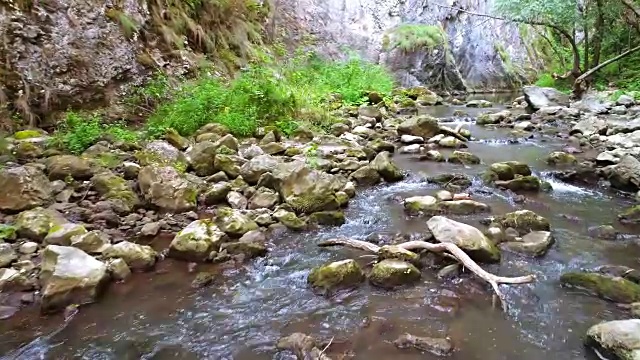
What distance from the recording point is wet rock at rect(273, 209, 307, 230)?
14.3 ft

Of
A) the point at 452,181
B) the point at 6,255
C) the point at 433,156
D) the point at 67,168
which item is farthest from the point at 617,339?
the point at 67,168

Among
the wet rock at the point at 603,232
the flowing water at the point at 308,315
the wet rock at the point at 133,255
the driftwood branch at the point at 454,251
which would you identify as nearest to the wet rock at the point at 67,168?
the wet rock at the point at 133,255

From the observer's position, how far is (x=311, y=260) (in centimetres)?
375

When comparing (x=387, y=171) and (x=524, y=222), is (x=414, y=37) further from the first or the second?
(x=524, y=222)

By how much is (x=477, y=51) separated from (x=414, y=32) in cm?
470

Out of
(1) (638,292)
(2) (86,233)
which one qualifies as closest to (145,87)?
(2) (86,233)

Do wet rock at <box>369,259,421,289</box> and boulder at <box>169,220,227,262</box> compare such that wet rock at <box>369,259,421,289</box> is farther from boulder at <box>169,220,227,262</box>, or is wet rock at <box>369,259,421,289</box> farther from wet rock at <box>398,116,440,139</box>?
wet rock at <box>398,116,440,139</box>

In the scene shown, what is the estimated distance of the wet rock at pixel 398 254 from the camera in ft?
11.7

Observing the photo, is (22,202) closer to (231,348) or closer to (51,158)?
(51,158)

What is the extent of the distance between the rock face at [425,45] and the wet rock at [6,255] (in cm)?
1463

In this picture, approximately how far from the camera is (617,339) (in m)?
2.42

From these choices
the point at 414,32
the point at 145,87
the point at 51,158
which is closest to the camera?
the point at 51,158

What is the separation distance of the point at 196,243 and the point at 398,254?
1705 millimetres

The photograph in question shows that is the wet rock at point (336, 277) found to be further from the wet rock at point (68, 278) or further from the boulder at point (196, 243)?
the wet rock at point (68, 278)
